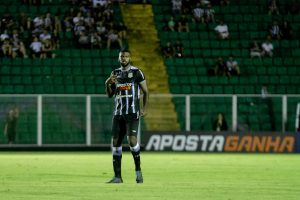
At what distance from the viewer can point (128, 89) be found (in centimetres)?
1648

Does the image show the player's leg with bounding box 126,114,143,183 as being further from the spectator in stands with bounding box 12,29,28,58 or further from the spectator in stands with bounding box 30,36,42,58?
the spectator in stands with bounding box 30,36,42,58

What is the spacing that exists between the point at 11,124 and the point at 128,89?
1613 centimetres

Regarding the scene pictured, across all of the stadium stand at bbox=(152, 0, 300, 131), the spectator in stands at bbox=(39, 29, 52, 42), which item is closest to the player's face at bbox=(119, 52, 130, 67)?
the stadium stand at bbox=(152, 0, 300, 131)

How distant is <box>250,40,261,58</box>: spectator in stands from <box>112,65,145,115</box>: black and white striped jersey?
73.8 ft

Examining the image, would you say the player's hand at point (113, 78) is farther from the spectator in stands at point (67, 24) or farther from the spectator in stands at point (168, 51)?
the spectator in stands at point (168, 51)

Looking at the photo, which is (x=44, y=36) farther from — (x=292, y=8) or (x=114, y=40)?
(x=292, y=8)

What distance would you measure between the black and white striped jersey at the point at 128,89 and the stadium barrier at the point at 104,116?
52.0ft

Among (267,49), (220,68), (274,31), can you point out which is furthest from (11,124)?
(274,31)

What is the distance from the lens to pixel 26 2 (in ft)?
128

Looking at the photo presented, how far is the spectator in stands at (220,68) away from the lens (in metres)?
37.0

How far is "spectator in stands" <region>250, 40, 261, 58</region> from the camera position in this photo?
126ft

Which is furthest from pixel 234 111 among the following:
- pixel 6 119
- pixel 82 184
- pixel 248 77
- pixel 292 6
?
pixel 82 184

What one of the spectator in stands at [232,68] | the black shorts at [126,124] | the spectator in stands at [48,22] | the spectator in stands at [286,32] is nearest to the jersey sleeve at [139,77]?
the black shorts at [126,124]

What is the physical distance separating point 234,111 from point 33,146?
6982 millimetres
